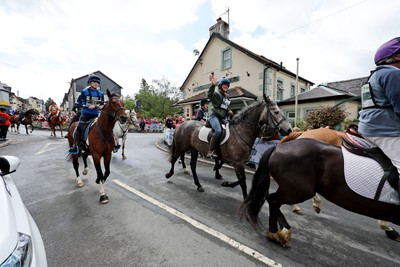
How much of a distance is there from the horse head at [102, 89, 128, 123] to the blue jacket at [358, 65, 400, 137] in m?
3.79

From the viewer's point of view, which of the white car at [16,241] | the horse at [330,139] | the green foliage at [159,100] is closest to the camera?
the white car at [16,241]

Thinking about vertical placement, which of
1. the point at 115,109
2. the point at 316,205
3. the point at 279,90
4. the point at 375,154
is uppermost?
the point at 279,90

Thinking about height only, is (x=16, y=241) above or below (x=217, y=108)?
below

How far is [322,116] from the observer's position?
5379 millimetres

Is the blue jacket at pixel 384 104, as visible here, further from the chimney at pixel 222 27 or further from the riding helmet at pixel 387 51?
the chimney at pixel 222 27

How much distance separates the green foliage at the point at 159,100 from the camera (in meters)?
40.6

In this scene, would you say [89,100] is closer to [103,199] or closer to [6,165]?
[103,199]

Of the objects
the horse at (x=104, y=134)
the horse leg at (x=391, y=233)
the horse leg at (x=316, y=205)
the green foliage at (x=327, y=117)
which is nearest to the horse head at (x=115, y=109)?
the horse at (x=104, y=134)

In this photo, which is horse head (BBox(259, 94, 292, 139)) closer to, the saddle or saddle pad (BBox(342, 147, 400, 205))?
the saddle

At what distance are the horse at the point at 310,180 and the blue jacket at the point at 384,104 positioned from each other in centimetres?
34

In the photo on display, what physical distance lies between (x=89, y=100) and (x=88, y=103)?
8cm

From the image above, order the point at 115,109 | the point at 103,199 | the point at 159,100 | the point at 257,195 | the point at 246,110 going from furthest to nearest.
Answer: the point at 159,100
the point at 246,110
the point at 115,109
the point at 103,199
the point at 257,195

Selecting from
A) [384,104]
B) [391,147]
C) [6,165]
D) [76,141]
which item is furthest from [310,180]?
[76,141]

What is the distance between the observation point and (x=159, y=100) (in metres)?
40.7
